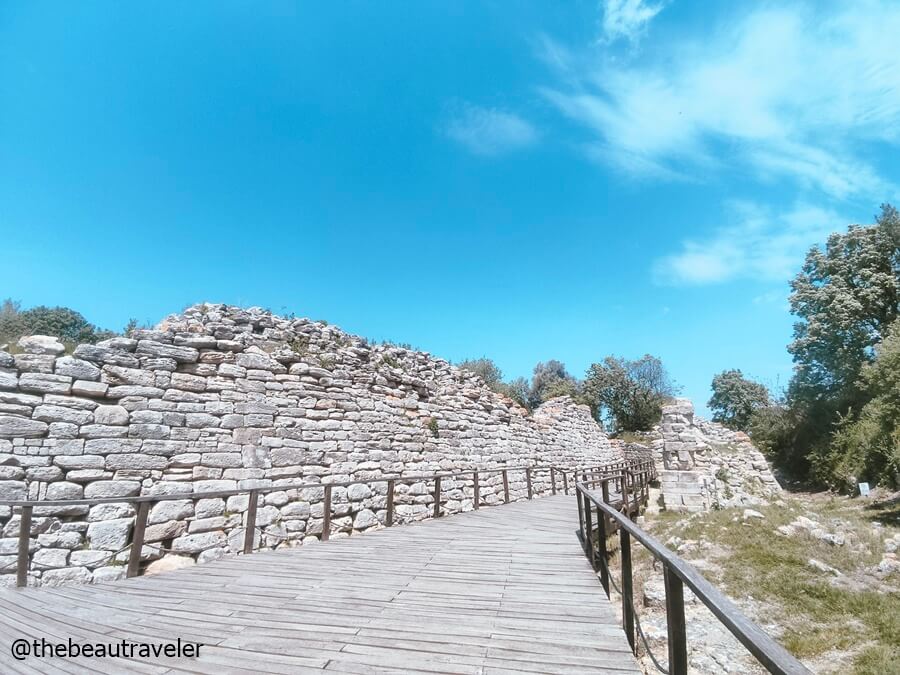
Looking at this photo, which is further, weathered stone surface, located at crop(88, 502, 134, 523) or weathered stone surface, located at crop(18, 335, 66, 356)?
weathered stone surface, located at crop(18, 335, 66, 356)

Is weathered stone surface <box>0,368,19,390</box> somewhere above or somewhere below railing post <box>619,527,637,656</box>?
above

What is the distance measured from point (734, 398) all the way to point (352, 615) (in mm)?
39253

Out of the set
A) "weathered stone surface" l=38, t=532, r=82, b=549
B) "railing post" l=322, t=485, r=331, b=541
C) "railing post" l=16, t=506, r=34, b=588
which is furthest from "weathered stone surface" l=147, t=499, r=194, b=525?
"railing post" l=322, t=485, r=331, b=541

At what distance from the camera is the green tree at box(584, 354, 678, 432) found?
88.2ft

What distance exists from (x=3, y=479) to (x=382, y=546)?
4.58m

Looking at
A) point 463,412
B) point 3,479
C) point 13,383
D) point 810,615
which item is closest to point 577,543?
point 810,615

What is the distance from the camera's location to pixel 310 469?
326 inches

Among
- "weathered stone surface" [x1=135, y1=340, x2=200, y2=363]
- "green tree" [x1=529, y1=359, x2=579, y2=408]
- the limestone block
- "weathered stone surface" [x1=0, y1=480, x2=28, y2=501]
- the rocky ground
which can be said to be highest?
"green tree" [x1=529, y1=359, x2=579, y2=408]

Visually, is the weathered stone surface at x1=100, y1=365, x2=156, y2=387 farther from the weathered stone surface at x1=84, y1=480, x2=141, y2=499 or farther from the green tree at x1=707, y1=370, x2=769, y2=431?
the green tree at x1=707, y1=370, x2=769, y2=431

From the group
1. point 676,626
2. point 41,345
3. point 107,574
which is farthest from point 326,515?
point 676,626

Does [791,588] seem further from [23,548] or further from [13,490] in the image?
[13,490]

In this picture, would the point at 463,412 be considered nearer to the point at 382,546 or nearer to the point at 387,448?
the point at 387,448

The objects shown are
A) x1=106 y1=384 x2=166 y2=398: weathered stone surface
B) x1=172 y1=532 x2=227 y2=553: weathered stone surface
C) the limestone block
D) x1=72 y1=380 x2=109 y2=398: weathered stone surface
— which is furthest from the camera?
x1=106 y1=384 x2=166 y2=398: weathered stone surface

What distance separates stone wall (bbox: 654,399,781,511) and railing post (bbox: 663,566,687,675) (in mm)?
10224
